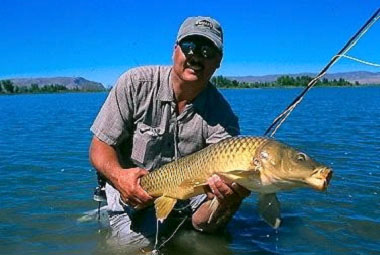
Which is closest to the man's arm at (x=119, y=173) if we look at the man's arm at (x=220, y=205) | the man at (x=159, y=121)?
the man at (x=159, y=121)

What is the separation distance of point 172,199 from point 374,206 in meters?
4.06

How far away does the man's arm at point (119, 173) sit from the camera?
15.7 feet

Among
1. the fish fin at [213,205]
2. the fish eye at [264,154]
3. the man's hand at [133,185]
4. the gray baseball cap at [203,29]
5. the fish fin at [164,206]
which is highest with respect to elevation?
the gray baseball cap at [203,29]

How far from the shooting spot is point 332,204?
7.81m

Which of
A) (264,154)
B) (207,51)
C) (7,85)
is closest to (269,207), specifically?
(264,154)

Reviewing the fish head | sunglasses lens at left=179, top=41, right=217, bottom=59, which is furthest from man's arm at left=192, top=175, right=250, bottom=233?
sunglasses lens at left=179, top=41, right=217, bottom=59

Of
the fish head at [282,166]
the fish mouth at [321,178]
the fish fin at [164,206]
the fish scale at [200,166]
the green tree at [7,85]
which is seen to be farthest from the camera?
the green tree at [7,85]

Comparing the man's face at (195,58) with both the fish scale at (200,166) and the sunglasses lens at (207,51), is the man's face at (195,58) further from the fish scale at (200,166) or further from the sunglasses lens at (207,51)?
the fish scale at (200,166)

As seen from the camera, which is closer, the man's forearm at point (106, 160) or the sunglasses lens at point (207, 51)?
the sunglasses lens at point (207, 51)

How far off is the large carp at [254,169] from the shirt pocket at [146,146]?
77 cm

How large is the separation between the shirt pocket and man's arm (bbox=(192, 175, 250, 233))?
2.37ft

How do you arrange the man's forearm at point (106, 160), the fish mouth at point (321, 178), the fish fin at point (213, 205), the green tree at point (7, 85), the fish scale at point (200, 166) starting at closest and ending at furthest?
the fish mouth at point (321, 178)
the fish scale at point (200, 166)
the man's forearm at point (106, 160)
the fish fin at point (213, 205)
the green tree at point (7, 85)

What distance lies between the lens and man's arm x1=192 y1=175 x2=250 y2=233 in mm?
4422

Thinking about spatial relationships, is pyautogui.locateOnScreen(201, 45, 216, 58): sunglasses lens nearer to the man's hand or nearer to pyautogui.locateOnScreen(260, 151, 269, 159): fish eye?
the man's hand
